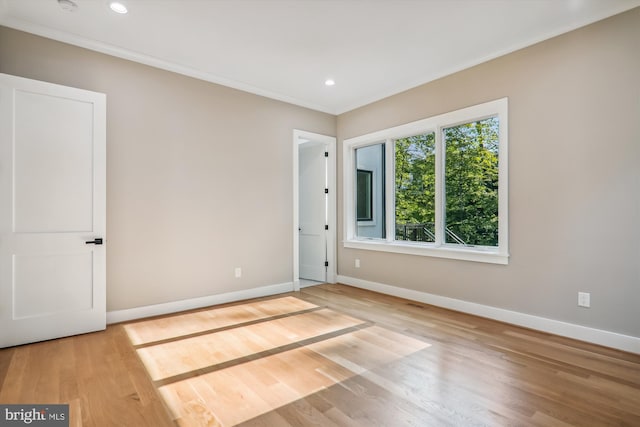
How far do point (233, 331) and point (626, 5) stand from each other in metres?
4.45

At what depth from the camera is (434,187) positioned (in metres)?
4.23

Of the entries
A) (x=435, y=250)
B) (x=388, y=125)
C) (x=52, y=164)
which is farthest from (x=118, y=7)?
(x=435, y=250)

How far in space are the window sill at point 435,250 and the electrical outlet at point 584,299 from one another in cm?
66

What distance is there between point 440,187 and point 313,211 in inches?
91.3

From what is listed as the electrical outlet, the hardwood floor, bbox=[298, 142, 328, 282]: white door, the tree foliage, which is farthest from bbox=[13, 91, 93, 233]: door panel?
the electrical outlet

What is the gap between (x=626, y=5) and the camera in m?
2.70

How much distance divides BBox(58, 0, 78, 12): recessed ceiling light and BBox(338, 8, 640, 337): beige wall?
3.88 m

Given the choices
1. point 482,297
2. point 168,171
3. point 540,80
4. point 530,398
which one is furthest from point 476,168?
point 168,171

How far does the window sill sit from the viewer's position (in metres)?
3.56

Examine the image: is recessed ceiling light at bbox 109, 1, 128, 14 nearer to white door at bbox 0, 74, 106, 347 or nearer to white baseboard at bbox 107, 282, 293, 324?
white door at bbox 0, 74, 106, 347

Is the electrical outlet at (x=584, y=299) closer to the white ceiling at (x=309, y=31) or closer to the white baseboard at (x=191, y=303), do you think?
the white ceiling at (x=309, y=31)

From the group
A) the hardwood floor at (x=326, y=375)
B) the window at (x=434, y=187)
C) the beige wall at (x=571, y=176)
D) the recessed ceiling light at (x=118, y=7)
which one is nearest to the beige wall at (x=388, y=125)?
the beige wall at (x=571, y=176)

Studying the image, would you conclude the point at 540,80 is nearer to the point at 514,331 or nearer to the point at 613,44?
the point at 613,44

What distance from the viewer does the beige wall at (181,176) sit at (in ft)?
11.2
